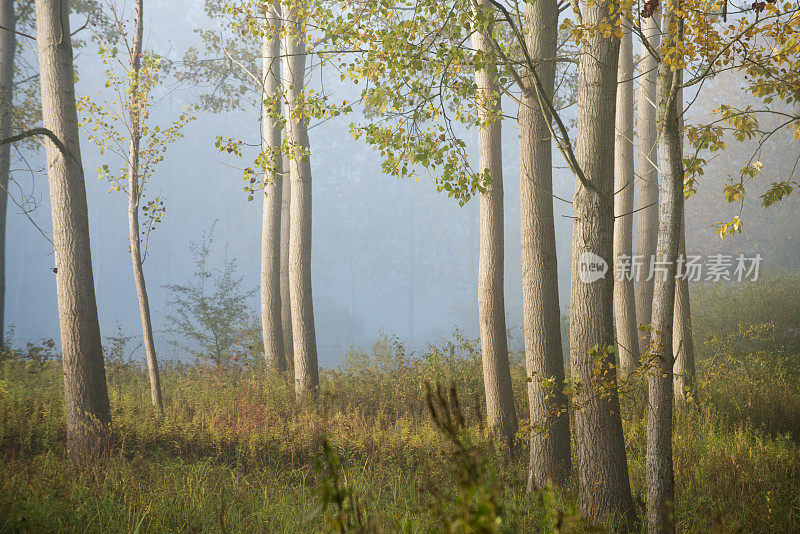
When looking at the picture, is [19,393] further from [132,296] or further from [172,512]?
[132,296]

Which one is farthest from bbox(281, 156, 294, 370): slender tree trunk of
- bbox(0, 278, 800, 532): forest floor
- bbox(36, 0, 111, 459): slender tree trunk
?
bbox(36, 0, 111, 459): slender tree trunk

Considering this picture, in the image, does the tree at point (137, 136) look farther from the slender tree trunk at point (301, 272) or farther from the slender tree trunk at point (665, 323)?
the slender tree trunk at point (665, 323)

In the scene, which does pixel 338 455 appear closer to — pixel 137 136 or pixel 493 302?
pixel 493 302

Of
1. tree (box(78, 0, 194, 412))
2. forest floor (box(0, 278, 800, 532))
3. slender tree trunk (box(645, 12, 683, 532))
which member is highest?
tree (box(78, 0, 194, 412))

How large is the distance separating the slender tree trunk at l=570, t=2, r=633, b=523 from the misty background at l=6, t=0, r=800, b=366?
3803 centimetres

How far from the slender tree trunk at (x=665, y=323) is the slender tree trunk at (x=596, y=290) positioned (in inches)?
17.5

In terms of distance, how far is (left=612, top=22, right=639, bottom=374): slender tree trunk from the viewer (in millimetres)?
9789

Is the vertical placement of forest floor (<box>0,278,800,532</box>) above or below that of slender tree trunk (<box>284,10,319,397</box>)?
below

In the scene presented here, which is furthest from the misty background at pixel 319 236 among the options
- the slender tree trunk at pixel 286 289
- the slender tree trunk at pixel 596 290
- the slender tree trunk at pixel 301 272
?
the slender tree trunk at pixel 596 290

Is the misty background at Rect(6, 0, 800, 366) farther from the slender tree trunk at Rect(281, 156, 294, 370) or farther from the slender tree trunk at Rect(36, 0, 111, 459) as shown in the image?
the slender tree trunk at Rect(36, 0, 111, 459)

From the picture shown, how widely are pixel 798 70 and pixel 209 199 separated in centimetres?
6456

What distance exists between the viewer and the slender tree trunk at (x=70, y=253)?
6.14 meters

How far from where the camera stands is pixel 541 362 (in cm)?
577

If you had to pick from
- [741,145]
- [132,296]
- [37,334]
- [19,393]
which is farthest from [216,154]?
[19,393]
